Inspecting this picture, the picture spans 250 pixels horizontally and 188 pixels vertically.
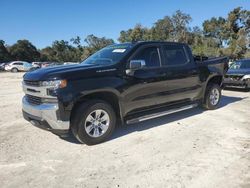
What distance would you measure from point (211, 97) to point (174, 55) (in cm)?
212

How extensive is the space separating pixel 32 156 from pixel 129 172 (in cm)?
181

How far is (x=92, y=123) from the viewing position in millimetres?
5113

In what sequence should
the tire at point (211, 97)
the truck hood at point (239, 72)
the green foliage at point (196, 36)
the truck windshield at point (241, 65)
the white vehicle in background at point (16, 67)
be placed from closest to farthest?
the tire at point (211, 97), the truck hood at point (239, 72), the truck windshield at point (241, 65), the white vehicle in background at point (16, 67), the green foliage at point (196, 36)

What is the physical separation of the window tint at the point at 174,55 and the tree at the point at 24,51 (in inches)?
2456

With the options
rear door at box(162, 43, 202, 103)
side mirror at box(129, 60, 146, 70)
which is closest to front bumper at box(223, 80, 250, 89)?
rear door at box(162, 43, 202, 103)

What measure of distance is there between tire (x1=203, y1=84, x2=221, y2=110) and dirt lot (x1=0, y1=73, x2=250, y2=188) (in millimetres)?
1086

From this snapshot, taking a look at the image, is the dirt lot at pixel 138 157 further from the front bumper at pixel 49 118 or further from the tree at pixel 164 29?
the tree at pixel 164 29

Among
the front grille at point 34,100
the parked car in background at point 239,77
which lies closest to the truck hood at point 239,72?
the parked car in background at point 239,77

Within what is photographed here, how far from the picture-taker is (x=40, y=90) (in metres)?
4.88

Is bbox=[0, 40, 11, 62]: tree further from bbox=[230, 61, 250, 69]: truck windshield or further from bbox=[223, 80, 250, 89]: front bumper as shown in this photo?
bbox=[223, 80, 250, 89]: front bumper

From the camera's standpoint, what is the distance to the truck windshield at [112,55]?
5.74 meters

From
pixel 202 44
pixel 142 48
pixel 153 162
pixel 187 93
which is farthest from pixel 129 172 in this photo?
pixel 202 44

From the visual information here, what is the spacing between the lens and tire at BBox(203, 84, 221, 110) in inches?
309

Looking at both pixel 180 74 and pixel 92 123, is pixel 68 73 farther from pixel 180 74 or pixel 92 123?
pixel 180 74
